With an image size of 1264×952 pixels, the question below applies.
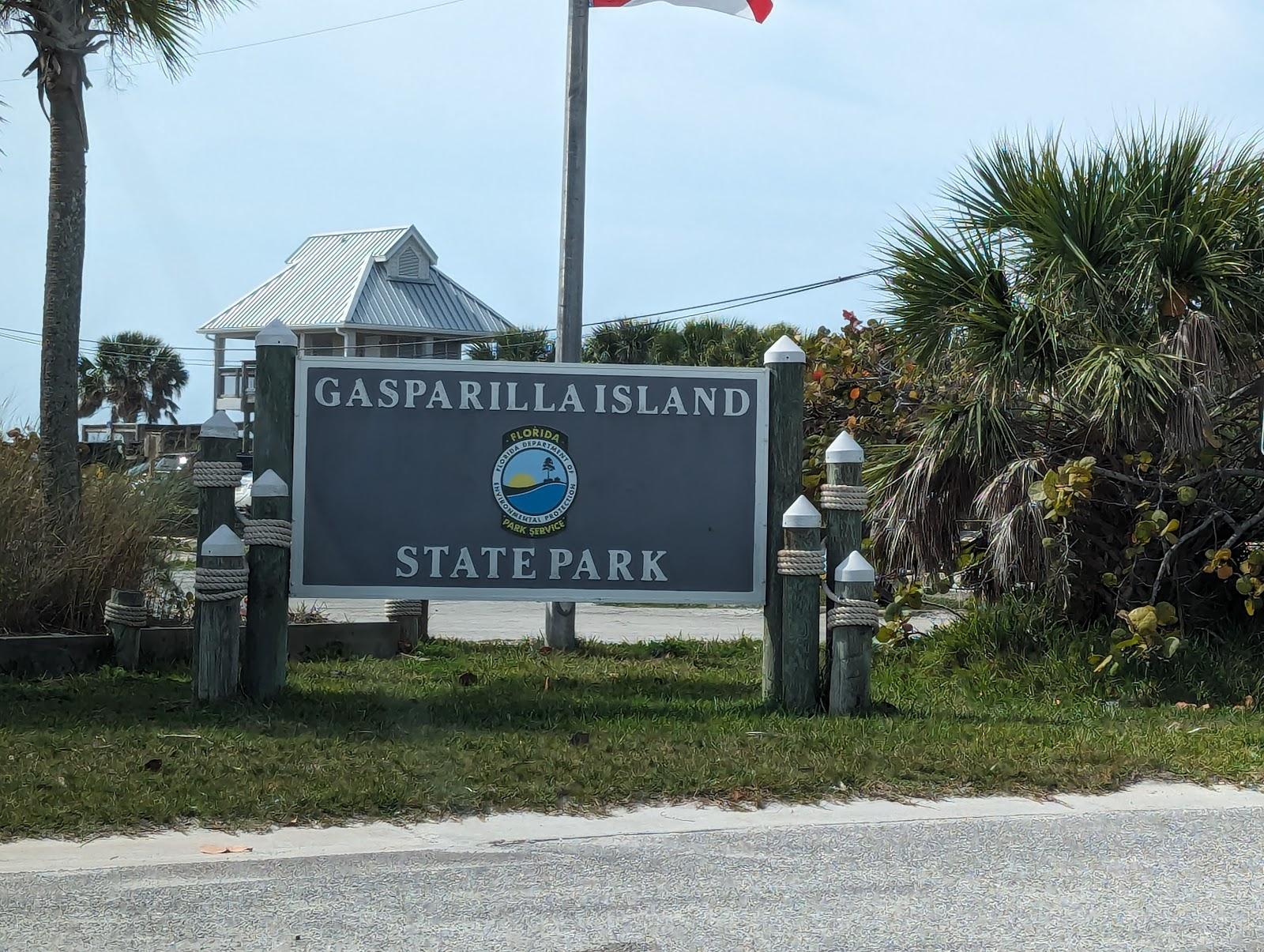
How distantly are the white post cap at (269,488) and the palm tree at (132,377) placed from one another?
4380 cm

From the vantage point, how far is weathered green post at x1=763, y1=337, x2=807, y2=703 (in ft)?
27.5

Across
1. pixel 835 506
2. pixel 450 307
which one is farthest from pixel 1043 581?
pixel 450 307

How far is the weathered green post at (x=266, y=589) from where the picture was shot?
7973 mm

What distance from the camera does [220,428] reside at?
8.03m

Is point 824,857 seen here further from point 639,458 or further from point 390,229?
point 390,229

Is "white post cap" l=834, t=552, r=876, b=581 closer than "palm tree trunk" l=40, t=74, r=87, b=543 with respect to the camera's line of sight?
Yes

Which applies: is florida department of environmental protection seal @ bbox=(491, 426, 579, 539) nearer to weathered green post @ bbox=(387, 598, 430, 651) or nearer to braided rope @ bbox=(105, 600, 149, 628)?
braided rope @ bbox=(105, 600, 149, 628)

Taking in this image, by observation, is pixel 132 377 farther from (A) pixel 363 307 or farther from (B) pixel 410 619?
(B) pixel 410 619

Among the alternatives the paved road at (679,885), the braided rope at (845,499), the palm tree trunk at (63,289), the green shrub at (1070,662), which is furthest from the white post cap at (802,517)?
the palm tree trunk at (63,289)

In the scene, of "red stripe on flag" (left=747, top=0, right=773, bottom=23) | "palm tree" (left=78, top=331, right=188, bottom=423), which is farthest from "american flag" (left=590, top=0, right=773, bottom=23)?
"palm tree" (left=78, top=331, right=188, bottom=423)

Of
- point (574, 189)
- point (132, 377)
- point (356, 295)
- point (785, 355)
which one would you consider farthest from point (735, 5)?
point (132, 377)

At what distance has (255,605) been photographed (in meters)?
8.01

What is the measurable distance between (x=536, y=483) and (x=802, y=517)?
1.68 meters

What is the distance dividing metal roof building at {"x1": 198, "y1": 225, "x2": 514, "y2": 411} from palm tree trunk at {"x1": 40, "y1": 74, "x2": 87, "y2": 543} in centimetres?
2735
